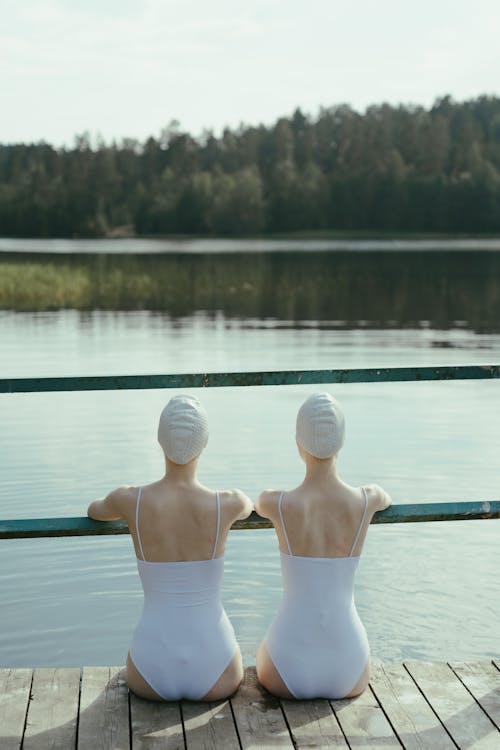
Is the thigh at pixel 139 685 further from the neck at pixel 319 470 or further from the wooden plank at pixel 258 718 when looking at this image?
the neck at pixel 319 470

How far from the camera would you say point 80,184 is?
377 feet

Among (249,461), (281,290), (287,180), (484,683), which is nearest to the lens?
(484,683)

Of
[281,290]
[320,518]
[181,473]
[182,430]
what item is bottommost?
[281,290]

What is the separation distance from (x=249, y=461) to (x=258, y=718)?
8877 millimetres

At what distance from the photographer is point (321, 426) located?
11.1 ft

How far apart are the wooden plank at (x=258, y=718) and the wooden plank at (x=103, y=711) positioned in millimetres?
320

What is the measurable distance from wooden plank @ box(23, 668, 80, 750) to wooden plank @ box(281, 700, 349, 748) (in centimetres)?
60

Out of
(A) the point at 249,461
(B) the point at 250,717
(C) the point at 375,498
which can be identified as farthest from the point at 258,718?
(A) the point at 249,461

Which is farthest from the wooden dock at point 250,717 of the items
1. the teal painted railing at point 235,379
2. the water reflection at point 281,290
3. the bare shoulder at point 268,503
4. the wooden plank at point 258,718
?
the water reflection at point 281,290

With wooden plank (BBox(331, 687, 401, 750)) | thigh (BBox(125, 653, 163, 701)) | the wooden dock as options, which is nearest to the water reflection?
the wooden dock

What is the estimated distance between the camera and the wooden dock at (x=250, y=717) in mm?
3246

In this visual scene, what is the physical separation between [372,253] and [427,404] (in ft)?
202

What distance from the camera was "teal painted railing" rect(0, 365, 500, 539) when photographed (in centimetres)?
355

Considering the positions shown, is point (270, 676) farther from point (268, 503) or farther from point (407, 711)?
point (268, 503)
